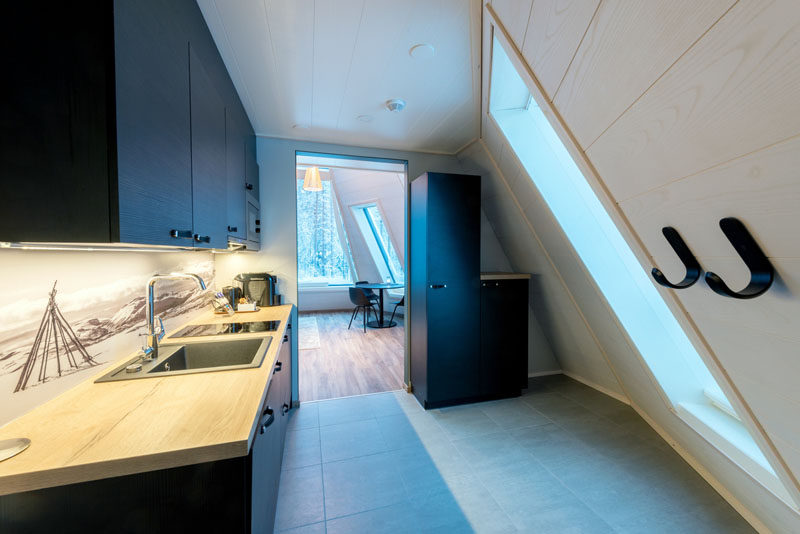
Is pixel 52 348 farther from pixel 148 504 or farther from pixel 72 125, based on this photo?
pixel 72 125

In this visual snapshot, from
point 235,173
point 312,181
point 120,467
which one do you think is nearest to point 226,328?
point 235,173

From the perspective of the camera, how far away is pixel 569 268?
94.6 inches

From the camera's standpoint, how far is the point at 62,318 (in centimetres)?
106

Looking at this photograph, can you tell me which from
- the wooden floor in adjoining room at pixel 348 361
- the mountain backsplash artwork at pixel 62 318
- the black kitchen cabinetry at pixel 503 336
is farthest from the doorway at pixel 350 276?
the mountain backsplash artwork at pixel 62 318

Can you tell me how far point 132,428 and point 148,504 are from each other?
0.19 metres

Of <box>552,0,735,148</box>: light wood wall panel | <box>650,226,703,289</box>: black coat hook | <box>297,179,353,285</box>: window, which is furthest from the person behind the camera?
<box>297,179,353,285</box>: window

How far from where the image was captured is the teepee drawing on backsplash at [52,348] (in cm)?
96

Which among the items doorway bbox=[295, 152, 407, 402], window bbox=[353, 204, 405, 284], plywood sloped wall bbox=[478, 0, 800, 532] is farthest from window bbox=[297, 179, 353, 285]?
plywood sloped wall bbox=[478, 0, 800, 532]

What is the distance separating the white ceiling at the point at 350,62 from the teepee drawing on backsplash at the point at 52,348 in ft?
4.50

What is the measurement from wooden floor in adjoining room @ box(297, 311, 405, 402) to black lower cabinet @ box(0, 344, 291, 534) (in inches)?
86.7

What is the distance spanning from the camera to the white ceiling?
1374mm

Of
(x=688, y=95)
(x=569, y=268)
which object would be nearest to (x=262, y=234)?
(x=569, y=268)

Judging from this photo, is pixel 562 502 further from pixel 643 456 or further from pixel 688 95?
pixel 688 95

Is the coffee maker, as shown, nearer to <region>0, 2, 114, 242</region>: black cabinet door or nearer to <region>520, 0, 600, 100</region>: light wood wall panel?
<region>0, 2, 114, 242</region>: black cabinet door
